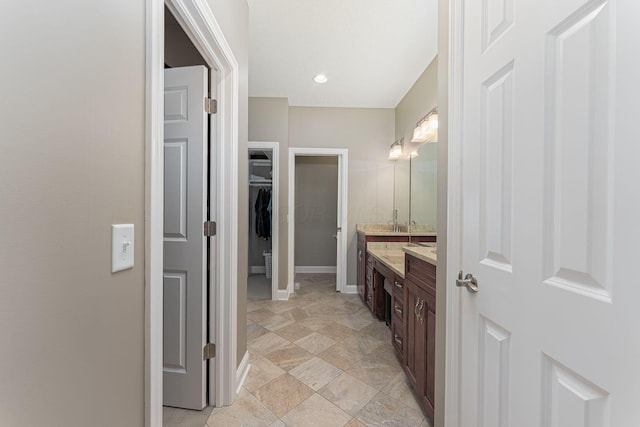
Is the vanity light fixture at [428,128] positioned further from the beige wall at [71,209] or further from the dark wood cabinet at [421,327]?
the beige wall at [71,209]

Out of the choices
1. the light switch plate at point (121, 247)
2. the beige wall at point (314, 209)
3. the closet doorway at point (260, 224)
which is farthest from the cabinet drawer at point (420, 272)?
the beige wall at point (314, 209)

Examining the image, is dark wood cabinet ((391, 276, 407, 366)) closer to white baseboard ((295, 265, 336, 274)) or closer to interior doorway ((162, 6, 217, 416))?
interior doorway ((162, 6, 217, 416))

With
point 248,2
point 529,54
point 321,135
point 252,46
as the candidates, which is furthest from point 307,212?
point 529,54

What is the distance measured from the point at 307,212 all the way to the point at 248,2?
3.63m

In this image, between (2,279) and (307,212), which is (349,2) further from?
(307,212)

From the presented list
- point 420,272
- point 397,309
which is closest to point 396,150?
point 397,309

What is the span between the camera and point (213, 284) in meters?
1.58

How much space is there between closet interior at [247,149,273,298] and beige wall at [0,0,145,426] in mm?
4064

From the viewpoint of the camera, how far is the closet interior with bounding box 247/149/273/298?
494cm

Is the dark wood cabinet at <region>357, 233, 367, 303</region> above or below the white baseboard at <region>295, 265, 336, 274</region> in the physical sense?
above

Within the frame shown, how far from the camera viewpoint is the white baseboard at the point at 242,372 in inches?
69.2

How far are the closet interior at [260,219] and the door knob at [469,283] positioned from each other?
395cm

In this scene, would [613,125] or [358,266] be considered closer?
[613,125]

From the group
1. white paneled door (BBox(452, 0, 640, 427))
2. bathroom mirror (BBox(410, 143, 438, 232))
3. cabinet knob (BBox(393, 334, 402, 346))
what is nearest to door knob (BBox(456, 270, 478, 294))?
white paneled door (BBox(452, 0, 640, 427))
